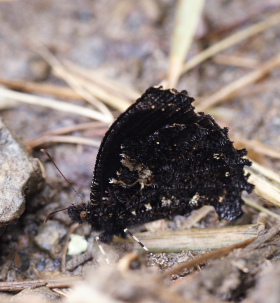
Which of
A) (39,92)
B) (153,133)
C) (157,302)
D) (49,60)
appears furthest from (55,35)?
(157,302)

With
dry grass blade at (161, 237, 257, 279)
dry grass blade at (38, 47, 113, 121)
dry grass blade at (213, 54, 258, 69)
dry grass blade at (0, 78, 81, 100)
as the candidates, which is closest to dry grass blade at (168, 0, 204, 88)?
dry grass blade at (213, 54, 258, 69)

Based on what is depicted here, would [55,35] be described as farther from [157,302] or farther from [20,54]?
[157,302]

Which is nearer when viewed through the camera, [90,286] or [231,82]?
[90,286]

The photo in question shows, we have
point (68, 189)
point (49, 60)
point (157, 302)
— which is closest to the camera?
point (157, 302)

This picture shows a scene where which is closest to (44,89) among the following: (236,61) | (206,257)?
(236,61)

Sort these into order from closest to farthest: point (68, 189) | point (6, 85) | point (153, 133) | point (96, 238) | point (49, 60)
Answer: point (153, 133) < point (96, 238) < point (68, 189) < point (6, 85) < point (49, 60)

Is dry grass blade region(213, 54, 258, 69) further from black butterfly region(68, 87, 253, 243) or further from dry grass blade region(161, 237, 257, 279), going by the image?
dry grass blade region(161, 237, 257, 279)

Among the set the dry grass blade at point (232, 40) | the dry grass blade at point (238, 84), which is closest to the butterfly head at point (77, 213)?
the dry grass blade at point (238, 84)
